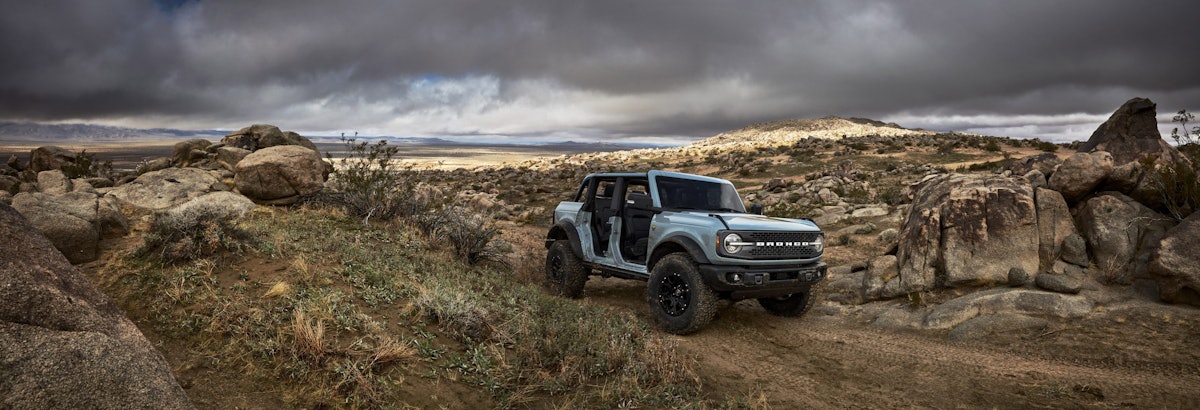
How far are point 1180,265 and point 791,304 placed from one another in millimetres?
4249

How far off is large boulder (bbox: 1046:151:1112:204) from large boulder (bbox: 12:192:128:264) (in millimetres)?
12553

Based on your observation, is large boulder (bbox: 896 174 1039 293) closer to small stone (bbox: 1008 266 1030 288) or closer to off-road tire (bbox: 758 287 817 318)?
small stone (bbox: 1008 266 1030 288)

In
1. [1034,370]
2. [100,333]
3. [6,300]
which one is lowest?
[1034,370]

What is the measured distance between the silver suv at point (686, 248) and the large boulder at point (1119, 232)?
3735 mm

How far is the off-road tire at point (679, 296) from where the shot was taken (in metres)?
6.93

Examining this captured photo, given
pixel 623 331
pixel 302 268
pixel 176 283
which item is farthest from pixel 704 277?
pixel 176 283

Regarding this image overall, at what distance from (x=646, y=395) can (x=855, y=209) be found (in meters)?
15.1

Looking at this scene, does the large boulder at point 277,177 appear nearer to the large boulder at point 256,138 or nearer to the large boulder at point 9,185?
the large boulder at point 256,138

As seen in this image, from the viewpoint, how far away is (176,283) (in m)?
5.35

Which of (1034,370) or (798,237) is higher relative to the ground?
(798,237)

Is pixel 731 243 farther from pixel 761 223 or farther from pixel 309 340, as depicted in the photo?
pixel 309 340

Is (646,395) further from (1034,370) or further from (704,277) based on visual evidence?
(1034,370)

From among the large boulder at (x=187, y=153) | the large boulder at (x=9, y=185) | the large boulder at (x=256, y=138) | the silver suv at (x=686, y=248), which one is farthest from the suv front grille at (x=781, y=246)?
the large boulder at (x=9, y=185)

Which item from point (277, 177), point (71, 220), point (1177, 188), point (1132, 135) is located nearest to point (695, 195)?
point (1177, 188)
